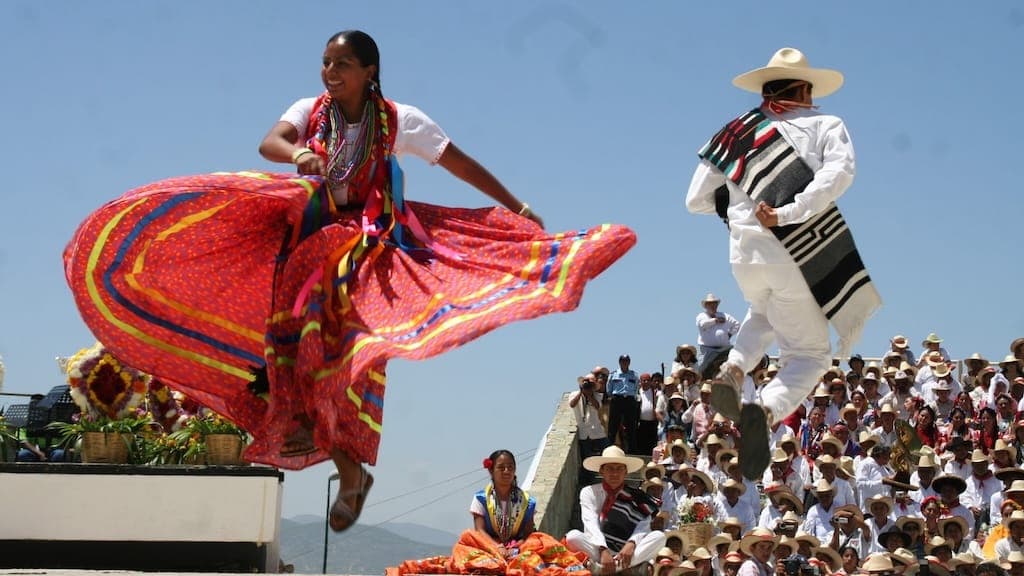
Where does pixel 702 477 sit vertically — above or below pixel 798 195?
below

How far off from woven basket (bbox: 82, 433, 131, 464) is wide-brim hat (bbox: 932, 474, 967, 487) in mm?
6997

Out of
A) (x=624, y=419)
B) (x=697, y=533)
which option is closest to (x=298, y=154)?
(x=697, y=533)

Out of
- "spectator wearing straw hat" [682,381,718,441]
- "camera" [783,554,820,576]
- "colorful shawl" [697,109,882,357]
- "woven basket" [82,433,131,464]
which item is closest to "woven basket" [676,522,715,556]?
"camera" [783,554,820,576]

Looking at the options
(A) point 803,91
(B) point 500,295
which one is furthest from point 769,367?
(B) point 500,295

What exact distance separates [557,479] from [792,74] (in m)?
7.20

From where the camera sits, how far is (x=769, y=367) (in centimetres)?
1491

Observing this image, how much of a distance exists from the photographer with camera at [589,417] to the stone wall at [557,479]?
9 centimetres

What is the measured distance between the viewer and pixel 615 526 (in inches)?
394

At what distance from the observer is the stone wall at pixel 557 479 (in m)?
13.0

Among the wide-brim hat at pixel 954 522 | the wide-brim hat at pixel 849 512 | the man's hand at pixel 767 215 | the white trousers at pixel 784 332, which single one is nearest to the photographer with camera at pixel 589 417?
the wide-brim hat at pixel 849 512

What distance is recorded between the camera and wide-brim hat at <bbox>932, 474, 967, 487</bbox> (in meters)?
12.8

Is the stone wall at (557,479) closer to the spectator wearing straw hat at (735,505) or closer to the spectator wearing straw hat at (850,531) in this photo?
the spectator wearing straw hat at (735,505)

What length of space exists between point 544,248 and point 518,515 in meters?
2.75

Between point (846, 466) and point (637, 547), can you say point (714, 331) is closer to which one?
point (846, 466)
